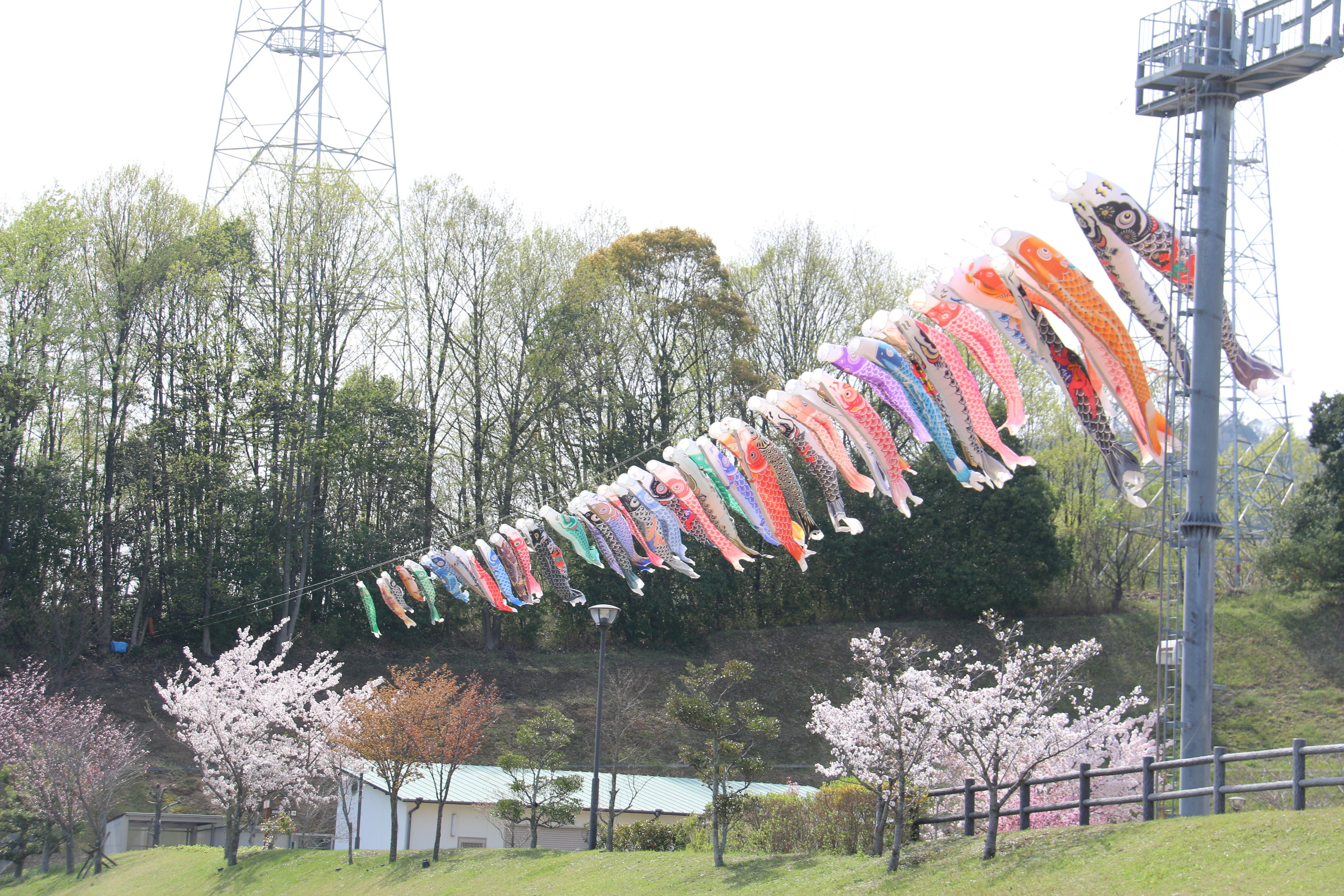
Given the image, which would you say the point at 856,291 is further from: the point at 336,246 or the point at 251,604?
the point at 251,604

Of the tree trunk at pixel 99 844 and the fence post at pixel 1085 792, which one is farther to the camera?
the tree trunk at pixel 99 844

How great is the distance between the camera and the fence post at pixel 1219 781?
1223cm

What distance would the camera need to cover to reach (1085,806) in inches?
→ 568

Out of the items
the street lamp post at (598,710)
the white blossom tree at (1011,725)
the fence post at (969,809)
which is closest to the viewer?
the white blossom tree at (1011,725)

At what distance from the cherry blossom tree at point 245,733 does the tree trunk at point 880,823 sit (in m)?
13.4

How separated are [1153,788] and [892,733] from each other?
3.12 m

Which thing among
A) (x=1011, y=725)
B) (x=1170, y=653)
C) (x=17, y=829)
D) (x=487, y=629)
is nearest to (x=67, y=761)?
(x=17, y=829)

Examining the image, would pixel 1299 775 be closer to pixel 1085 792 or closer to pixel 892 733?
pixel 1085 792

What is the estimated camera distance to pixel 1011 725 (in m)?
15.4

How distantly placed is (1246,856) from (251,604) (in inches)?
1154

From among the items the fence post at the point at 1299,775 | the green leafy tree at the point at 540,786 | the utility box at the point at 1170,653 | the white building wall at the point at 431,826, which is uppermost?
the utility box at the point at 1170,653

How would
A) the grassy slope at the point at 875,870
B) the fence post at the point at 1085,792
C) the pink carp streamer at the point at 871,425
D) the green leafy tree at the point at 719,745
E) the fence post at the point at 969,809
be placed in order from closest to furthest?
the grassy slope at the point at 875,870 < the pink carp streamer at the point at 871,425 < the fence post at the point at 1085,792 < the fence post at the point at 969,809 < the green leafy tree at the point at 719,745

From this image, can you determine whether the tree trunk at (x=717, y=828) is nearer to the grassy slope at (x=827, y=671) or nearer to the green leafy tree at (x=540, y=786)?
the green leafy tree at (x=540, y=786)

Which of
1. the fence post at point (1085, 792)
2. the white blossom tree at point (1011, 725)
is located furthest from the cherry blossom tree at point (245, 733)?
the fence post at point (1085, 792)
